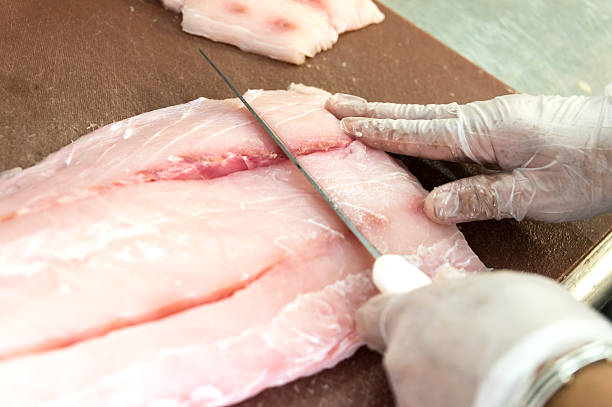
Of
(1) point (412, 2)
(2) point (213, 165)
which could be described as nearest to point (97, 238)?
(2) point (213, 165)

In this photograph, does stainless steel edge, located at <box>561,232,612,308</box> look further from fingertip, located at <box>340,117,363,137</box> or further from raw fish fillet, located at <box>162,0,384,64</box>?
raw fish fillet, located at <box>162,0,384,64</box>

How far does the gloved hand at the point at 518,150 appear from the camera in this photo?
220cm

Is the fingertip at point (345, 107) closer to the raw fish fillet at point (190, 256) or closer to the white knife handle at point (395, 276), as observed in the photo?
the raw fish fillet at point (190, 256)

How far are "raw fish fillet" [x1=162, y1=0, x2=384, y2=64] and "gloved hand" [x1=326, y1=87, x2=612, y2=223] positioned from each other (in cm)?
71

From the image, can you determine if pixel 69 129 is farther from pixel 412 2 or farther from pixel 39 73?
pixel 412 2

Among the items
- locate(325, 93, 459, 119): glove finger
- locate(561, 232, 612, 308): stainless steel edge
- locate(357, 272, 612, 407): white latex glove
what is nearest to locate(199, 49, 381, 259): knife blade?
locate(357, 272, 612, 407): white latex glove

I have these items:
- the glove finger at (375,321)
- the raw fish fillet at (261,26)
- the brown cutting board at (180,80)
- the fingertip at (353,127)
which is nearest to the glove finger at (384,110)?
the fingertip at (353,127)

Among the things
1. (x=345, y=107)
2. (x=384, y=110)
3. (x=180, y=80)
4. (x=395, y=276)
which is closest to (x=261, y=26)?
(x=180, y=80)

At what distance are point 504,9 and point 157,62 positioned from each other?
9.65 feet

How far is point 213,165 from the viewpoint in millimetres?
2064

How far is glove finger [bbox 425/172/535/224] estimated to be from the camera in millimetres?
A: 2191

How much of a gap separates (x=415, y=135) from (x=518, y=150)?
1.45 feet

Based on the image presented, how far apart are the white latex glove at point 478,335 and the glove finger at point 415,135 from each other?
895mm

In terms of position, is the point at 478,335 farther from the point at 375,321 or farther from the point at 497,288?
the point at 375,321
